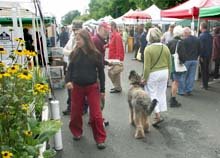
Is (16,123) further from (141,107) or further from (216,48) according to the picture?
(216,48)

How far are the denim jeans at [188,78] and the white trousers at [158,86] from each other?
2.45m

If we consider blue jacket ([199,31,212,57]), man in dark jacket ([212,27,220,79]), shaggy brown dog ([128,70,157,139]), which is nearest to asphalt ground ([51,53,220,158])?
shaggy brown dog ([128,70,157,139])

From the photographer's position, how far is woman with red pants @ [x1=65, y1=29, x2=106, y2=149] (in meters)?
5.05

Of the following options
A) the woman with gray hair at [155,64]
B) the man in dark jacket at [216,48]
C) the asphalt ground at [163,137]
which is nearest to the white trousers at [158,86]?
the woman with gray hair at [155,64]

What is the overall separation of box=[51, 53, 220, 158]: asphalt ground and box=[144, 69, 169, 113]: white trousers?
0.49 meters

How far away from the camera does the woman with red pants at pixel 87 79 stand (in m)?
5.05

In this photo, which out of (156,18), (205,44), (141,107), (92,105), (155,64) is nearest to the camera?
(92,105)

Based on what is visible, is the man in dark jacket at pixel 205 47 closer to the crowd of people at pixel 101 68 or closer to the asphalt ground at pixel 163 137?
the crowd of people at pixel 101 68

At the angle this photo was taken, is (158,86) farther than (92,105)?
Yes

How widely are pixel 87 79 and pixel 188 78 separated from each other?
4.57 metres

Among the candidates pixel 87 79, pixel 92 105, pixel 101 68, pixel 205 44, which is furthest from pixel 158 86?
pixel 205 44

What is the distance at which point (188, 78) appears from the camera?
8969mm

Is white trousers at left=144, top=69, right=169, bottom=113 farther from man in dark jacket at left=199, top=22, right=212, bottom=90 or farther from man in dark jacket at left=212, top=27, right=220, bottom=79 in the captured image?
man in dark jacket at left=212, top=27, right=220, bottom=79

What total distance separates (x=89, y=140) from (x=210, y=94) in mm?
4762
